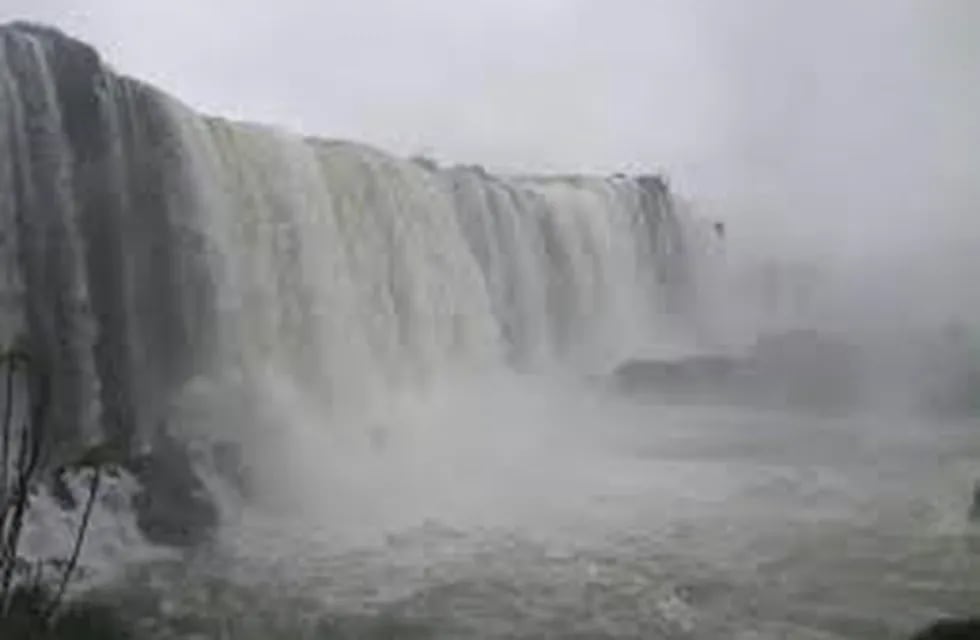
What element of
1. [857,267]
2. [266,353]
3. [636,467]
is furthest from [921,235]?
[266,353]

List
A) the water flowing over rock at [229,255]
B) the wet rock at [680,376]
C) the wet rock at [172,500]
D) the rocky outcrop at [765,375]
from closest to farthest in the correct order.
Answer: the wet rock at [172,500] → the water flowing over rock at [229,255] → the rocky outcrop at [765,375] → the wet rock at [680,376]

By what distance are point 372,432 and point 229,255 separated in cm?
326

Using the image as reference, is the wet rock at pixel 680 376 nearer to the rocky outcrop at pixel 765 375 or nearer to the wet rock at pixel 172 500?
the rocky outcrop at pixel 765 375

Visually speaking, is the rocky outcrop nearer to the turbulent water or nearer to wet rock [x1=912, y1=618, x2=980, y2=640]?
the turbulent water

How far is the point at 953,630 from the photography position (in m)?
9.10

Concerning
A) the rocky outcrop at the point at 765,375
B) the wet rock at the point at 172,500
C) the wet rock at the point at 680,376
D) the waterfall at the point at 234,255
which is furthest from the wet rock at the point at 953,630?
the wet rock at the point at 680,376

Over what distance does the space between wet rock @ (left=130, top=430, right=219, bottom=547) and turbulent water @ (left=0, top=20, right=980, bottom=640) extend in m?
0.27

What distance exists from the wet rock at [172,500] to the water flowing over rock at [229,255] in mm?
472

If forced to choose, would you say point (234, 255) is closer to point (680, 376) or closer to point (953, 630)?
point (953, 630)

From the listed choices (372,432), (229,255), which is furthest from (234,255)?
(372,432)

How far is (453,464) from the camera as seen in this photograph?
769 inches

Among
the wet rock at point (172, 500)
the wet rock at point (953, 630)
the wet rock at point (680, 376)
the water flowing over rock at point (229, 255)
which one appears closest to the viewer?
the wet rock at point (953, 630)

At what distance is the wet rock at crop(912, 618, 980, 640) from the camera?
354 inches

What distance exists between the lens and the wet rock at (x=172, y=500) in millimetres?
14305
